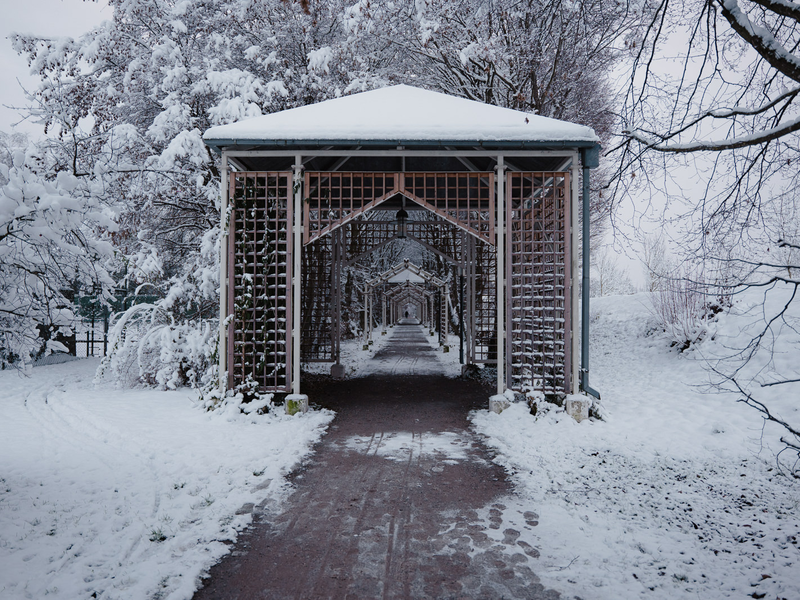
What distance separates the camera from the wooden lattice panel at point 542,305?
711 cm

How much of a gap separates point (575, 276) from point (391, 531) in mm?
4735

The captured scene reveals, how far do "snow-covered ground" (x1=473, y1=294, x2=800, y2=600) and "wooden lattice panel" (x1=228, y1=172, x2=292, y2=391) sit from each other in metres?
3.21

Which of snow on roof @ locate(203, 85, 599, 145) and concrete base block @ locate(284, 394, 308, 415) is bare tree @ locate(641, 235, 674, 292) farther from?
concrete base block @ locate(284, 394, 308, 415)

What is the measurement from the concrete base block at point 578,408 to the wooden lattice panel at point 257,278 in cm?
404

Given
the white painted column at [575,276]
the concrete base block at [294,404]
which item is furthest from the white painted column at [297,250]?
the white painted column at [575,276]

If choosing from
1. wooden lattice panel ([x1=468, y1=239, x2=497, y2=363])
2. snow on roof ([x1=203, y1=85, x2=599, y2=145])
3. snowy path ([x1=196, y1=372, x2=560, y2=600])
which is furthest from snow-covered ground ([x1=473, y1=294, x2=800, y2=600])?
wooden lattice panel ([x1=468, y1=239, x2=497, y2=363])

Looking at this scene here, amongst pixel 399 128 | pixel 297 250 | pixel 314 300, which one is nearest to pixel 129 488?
pixel 297 250

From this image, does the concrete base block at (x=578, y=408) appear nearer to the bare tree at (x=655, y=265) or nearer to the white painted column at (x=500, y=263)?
the white painted column at (x=500, y=263)

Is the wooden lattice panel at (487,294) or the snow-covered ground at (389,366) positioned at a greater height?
the wooden lattice panel at (487,294)

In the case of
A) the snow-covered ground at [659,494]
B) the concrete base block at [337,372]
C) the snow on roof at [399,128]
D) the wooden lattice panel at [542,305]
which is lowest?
the snow-covered ground at [659,494]

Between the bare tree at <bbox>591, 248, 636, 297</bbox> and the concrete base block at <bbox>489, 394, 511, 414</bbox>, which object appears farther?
the bare tree at <bbox>591, 248, 636, 297</bbox>

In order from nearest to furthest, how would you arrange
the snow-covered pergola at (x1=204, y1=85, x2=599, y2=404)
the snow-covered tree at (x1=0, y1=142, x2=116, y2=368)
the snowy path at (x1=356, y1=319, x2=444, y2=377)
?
1. the snow-covered tree at (x1=0, y1=142, x2=116, y2=368)
2. the snow-covered pergola at (x1=204, y1=85, x2=599, y2=404)
3. the snowy path at (x1=356, y1=319, x2=444, y2=377)

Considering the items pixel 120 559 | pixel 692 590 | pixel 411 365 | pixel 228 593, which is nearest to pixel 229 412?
pixel 120 559

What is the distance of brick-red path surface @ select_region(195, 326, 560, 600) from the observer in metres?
2.86
